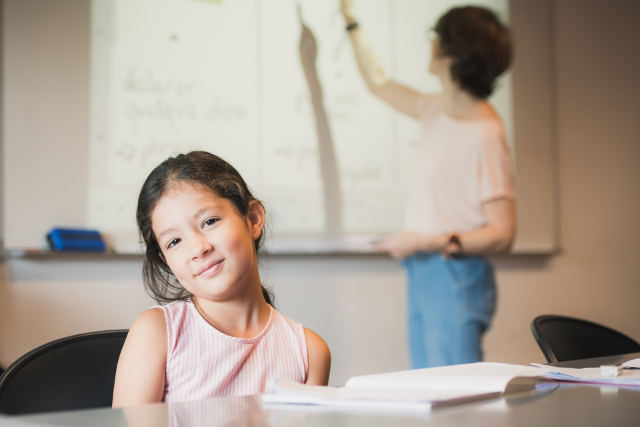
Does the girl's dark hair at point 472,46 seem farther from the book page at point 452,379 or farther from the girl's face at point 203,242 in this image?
the book page at point 452,379

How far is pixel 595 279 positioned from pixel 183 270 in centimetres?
277

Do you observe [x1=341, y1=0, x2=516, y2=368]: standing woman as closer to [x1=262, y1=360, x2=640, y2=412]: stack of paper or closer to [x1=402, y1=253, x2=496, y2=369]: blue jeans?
[x1=402, y1=253, x2=496, y2=369]: blue jeans

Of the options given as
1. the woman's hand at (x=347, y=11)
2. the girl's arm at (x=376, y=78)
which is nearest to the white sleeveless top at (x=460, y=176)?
→ the girl's arm at (x=376, y=78)

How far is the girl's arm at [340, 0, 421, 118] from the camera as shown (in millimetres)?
2887

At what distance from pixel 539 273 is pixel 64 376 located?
2644 millimetres

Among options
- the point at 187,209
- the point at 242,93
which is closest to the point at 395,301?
the point at 242,93

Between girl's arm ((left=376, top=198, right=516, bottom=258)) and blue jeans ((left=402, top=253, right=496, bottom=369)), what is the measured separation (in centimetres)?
4

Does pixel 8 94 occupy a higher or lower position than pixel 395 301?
higher

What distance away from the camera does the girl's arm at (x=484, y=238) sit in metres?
2.44

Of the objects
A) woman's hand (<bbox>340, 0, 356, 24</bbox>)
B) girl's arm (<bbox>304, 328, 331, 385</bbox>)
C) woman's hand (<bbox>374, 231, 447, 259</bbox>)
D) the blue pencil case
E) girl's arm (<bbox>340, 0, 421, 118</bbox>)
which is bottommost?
girl's arm (<bbox>304, 328, 331, 385</bbox>)

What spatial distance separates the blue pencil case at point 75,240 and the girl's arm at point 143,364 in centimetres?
149

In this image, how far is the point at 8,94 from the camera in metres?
2.42

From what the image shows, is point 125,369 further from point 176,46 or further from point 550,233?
point 550,233

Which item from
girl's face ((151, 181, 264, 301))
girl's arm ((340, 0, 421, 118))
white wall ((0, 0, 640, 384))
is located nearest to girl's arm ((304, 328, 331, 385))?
girl's face ((151, 181, 264, 301))
